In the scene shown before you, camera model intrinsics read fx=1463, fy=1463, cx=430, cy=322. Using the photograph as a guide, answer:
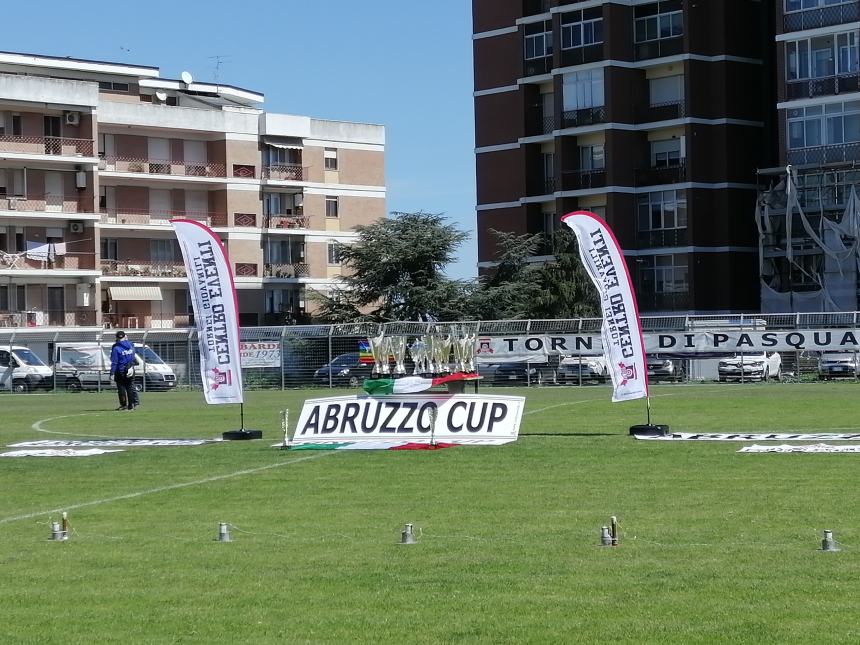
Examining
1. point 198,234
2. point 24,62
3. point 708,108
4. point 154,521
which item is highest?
point 24,62

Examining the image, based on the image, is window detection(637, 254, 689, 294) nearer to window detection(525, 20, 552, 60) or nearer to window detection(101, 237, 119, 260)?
window detection(525, 20, 552, 60)

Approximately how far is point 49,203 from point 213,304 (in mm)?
58930

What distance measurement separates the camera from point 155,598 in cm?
1074

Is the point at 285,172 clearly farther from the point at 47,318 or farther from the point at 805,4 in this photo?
the point at 805,4

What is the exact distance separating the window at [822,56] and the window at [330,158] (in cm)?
3481

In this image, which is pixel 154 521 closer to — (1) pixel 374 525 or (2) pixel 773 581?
(1) pixel 374 525

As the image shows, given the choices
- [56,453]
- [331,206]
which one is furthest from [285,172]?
[56,453]

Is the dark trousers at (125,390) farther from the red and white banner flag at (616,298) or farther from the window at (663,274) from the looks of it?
the window at (663,274)

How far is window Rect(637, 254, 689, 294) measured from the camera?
75.2m

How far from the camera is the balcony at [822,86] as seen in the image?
68.3m

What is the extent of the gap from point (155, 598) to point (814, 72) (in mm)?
64153

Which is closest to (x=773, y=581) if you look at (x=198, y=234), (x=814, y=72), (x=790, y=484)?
(x=790, y=484)

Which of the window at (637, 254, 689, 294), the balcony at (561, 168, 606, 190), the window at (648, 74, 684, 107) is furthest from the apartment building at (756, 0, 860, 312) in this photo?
the balcony at (561, 168, 606, 190)

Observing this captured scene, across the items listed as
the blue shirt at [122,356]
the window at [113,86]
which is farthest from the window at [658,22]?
the blue shirt at [122,356]
